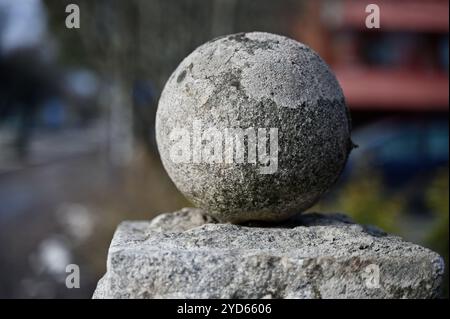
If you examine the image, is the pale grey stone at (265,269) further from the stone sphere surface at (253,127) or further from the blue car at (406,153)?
the blue car at (406,153)

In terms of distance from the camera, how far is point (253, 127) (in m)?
4.15

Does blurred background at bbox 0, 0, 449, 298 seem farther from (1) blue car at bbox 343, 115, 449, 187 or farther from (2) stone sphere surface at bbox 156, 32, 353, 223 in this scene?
(2) stone sphere surface at bbox 156, 32, 353, 223

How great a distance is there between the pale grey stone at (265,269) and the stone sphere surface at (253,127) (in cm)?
41

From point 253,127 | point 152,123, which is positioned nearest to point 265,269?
point 253,127

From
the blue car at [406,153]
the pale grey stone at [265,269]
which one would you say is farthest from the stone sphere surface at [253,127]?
the blue car at [406,153]

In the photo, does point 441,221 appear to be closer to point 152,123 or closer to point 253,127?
point 253,127

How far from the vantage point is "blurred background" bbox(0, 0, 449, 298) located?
9891 mm

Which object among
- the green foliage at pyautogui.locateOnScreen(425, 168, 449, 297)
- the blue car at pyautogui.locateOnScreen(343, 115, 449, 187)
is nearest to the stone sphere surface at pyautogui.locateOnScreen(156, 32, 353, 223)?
the green foliage at pyautogui.locateOnScreen(425, 168, 449, 297)

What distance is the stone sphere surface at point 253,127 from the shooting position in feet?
13.7

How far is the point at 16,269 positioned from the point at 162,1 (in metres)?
9.78

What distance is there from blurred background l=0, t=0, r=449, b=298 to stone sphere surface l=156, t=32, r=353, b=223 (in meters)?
3.01

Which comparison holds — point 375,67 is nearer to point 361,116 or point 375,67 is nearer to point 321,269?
point 361,116
